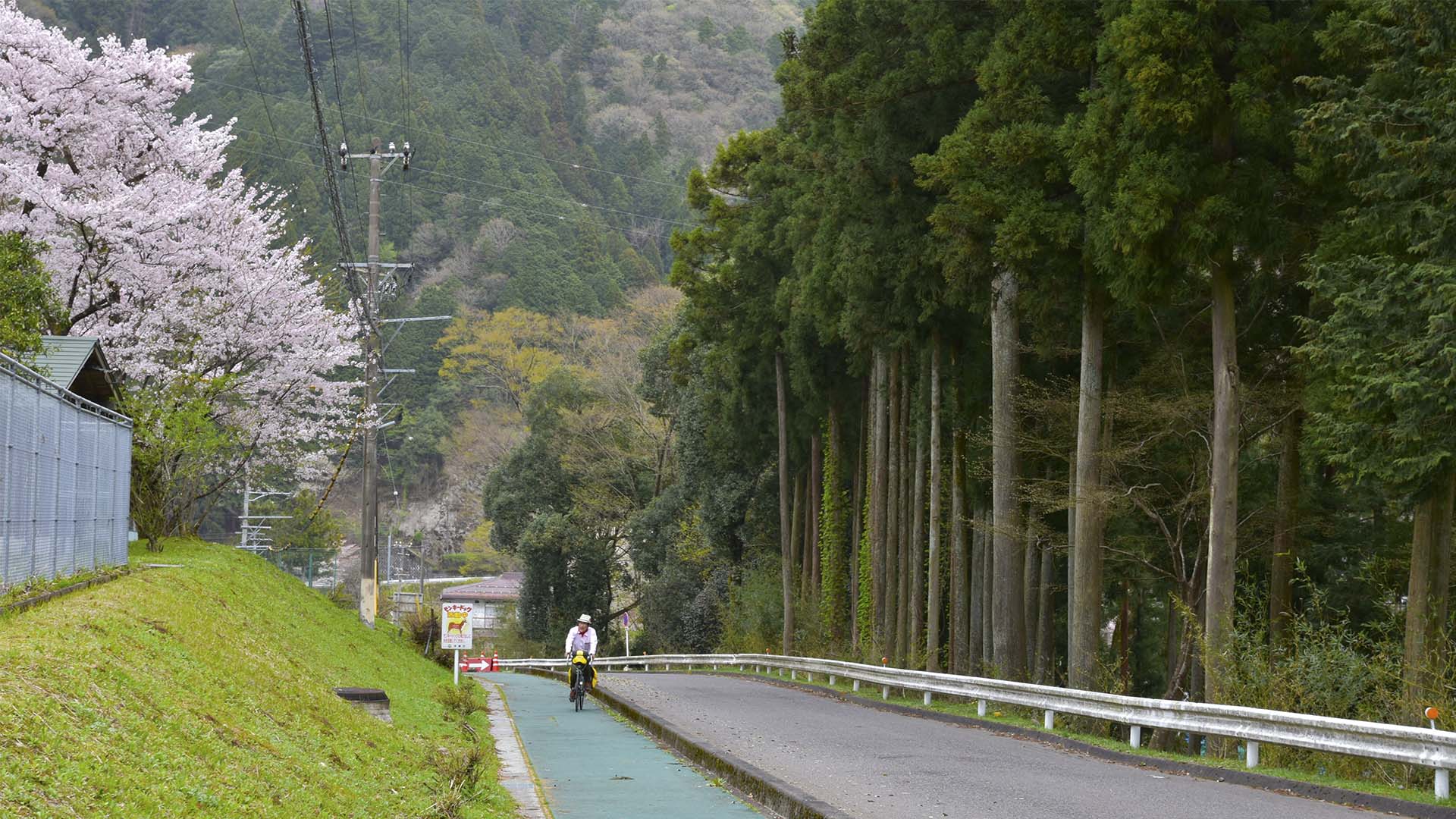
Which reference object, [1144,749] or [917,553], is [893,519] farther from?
[1144,749]

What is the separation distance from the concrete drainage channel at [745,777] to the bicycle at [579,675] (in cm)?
363

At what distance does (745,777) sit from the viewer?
12.0m

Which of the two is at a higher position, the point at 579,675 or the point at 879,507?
the point at 879,507

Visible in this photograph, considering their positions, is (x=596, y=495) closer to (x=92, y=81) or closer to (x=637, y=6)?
(x=92, y=81)

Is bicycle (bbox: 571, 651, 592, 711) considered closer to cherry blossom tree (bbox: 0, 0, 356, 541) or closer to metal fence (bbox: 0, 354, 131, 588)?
metal fence (bbox: 0, 354, 131, 588)

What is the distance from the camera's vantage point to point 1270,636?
21469 mm

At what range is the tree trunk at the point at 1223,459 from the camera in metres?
17.6

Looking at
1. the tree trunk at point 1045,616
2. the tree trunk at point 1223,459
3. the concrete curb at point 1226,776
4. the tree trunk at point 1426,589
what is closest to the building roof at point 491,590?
the tree trunk at point 1045,616

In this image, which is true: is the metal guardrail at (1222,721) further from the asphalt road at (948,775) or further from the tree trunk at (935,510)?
the tree trunk at (935,510)

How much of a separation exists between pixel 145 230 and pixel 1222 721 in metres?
21.5

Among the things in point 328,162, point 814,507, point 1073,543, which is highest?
point 328,162

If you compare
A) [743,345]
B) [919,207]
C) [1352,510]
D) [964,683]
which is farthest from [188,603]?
[743,345]

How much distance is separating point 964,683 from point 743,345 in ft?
60.2

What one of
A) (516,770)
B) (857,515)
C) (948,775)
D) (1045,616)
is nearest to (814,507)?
(857,515)
